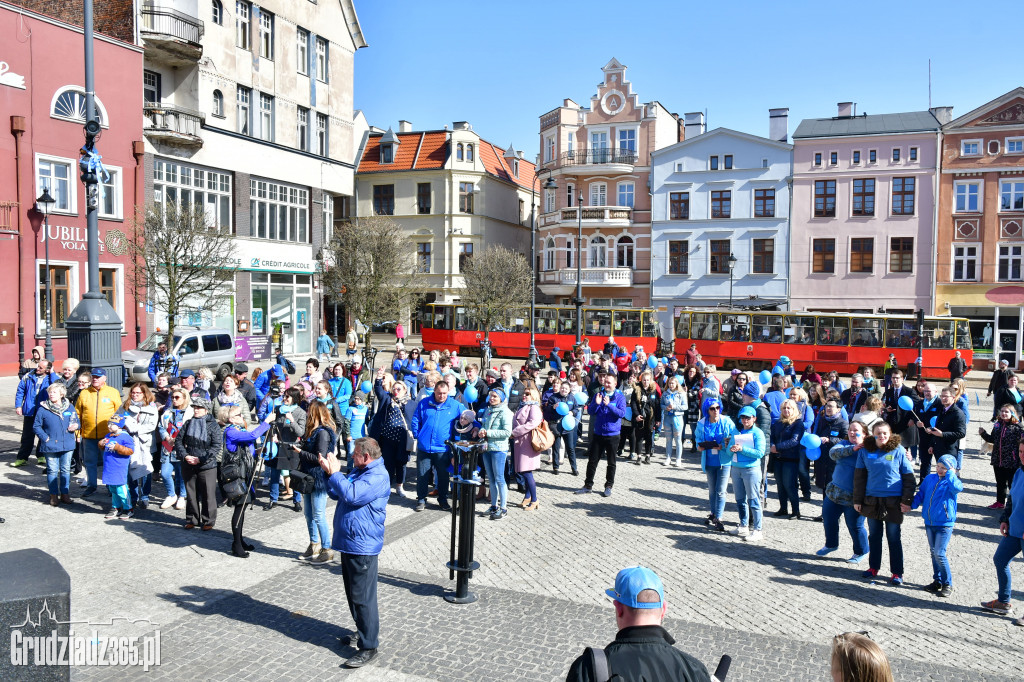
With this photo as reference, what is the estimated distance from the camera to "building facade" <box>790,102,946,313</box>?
131 ft

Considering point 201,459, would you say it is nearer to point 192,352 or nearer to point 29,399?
point 29,399

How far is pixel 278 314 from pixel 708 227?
24325 mm

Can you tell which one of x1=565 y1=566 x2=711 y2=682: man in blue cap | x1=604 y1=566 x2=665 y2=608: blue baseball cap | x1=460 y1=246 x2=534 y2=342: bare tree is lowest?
x1=565 y1=566 x2=711 y2=682: man in blue cap

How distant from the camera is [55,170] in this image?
1007 inches

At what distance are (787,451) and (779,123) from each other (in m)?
37.6

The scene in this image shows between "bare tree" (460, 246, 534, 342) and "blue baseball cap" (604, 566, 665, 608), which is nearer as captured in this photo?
"blue baseball cap" (604, 566, 665, 608)

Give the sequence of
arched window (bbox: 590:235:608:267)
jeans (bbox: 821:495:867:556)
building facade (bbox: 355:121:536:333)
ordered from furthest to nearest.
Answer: building facade (bbox: 355:121:536:333)
arched window (bbox: 590:235:608:267)
jeans (bbox: 821:495:867:556)

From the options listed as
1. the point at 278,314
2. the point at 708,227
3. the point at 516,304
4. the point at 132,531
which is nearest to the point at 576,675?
the point at 132,531

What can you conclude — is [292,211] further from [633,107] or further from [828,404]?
[828,404]

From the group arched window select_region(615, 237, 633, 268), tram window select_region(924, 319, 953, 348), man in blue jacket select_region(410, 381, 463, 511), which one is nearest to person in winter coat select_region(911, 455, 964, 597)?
man in blue jacket select_region(410, 381, 463, 511)

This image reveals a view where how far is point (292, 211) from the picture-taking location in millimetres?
37031

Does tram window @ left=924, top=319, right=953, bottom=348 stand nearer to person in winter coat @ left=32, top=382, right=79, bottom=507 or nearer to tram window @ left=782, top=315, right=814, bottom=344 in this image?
tram window @ left=782, top=315, right=814, bottom=344

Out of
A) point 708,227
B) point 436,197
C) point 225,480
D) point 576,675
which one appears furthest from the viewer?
point 436,197

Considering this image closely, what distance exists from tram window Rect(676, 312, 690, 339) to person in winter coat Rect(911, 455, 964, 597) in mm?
26631
